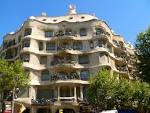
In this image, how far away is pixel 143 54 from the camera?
4500cm

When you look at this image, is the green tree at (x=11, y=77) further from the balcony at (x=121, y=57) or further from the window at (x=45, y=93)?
the balcony at (x=121, y=57)

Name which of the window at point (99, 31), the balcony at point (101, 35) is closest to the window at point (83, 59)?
the balcony at point (101, 35)

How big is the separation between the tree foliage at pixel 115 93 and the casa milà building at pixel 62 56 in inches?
258

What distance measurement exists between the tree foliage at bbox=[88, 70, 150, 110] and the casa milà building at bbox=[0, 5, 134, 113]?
6.56m

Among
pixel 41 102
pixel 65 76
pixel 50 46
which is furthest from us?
pixel 50 46

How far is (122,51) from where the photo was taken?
64812mm

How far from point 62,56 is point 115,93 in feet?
48.4

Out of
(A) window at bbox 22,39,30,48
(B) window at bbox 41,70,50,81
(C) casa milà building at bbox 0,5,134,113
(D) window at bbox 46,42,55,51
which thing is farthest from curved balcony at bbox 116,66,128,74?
(A) window at bbox 22,39,30,48

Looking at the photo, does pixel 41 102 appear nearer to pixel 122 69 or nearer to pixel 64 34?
pixel 64 34

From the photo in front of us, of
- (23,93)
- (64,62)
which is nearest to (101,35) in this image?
(64,62)

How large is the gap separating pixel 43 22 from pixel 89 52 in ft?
33.3

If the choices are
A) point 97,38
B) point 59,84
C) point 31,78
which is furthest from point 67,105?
point 97,38

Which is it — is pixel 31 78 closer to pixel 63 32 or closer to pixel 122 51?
pixel 63 32

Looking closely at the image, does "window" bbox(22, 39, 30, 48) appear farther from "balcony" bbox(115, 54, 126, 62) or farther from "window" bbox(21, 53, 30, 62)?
"balcony" bbox(115, 54, 126, 62)
